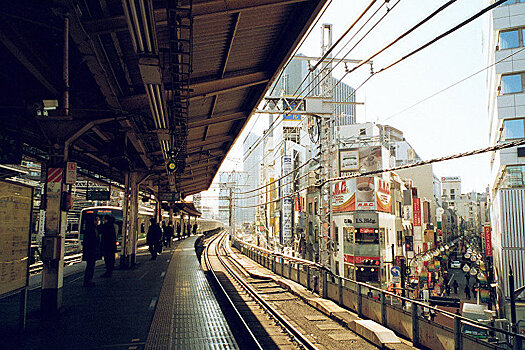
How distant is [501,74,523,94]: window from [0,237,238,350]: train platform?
20.6 m

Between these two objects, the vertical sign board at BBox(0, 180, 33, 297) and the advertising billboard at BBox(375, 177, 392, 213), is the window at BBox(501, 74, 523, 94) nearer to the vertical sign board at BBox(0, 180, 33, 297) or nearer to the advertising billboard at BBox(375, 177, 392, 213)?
the advertising billboard at BBox(375, 177, 392, 213)

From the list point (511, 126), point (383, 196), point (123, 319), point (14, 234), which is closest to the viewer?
point (14, 234)

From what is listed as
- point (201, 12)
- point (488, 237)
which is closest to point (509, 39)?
point (201, 12)

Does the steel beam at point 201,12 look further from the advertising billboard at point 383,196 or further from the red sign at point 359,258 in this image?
the advertising billboard at point 383,196

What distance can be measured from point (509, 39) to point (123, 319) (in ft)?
79.9

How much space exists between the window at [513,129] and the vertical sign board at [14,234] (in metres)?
23.8

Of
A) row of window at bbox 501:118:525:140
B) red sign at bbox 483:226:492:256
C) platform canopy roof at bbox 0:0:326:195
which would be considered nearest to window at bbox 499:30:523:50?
row of window at bbox 501:118:525:140

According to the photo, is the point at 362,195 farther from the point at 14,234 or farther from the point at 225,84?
the point at 14,234

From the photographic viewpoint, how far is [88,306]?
29.7 ft

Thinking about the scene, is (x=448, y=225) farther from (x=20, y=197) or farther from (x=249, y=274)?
(x=20, y=197)

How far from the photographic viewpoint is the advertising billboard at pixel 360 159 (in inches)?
1355

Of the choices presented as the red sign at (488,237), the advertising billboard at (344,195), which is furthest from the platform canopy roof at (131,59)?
the red sign at (488,237)

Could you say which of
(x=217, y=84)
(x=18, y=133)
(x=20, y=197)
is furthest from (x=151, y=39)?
(x=18, y=133)

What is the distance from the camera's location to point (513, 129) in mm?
22188
